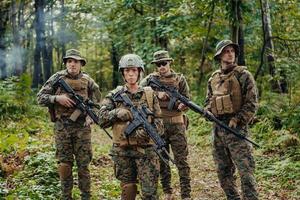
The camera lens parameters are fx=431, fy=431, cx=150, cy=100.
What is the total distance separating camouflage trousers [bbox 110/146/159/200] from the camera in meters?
5.48

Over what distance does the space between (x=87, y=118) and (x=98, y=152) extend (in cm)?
440

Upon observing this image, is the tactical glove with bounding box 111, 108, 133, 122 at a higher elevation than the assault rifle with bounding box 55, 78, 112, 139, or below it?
below

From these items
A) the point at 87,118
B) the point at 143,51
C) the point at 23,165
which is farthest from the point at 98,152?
the point at 143,51

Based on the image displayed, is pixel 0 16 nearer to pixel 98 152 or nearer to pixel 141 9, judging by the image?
pixel 141 9

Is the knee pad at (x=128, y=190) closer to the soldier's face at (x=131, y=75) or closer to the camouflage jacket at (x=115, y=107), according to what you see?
the camouflage jacket at (x=115, y=107)

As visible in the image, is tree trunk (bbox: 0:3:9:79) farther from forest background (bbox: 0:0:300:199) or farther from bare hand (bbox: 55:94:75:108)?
bare hand (bbox: 55:94:75:108)

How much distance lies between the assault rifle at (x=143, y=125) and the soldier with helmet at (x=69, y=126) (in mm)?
1741

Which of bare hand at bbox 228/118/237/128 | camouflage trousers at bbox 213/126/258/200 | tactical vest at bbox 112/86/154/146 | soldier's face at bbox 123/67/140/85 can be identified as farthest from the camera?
bare hand at bbox 228/118/237/128

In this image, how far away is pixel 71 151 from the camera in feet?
23.2

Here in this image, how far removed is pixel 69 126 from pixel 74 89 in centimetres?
62

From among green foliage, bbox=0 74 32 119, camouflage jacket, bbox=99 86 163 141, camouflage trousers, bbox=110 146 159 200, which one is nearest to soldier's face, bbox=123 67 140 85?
camouflage jacket, bbox=99 86 163 141

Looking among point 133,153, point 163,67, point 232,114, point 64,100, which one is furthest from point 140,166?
point 163,67

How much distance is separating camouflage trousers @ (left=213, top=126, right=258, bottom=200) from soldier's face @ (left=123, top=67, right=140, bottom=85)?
64.6 inches

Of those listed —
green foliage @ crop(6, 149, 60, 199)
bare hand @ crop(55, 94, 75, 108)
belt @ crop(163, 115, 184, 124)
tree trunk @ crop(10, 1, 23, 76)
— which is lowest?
green foliage @ crop(6, 149, 60, 199)
